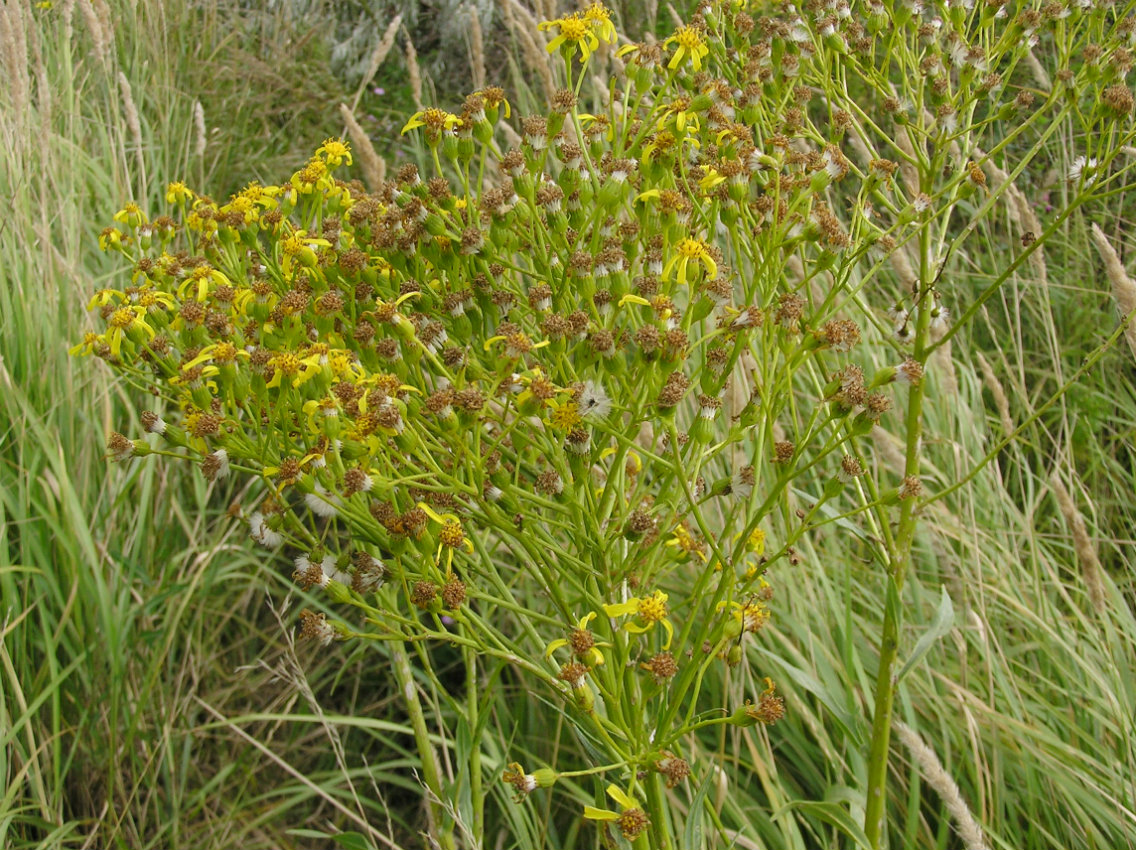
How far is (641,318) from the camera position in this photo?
1531 mm

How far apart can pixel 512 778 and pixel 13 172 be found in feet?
10.1

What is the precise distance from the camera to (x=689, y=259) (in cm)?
154

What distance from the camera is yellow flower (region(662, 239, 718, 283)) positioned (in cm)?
151

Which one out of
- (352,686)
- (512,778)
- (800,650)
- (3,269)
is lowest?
(352,686)

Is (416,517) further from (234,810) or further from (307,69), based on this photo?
(307,69)

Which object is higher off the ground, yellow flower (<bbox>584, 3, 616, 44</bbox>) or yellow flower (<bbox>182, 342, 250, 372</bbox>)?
yellow flower (<bbox>584, 3, 616, 44</bbox>)

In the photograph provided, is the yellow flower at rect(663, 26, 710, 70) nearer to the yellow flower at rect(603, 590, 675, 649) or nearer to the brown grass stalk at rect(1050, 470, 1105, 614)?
the yellow flower at rect(603, 590, 675, 649)

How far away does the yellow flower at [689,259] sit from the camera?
151 centimetres

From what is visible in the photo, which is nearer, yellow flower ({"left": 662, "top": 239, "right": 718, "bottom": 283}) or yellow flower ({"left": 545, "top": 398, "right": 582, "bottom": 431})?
yellow flower ({"left": 545, "top": 398, "right": 582, "bottom": 431})

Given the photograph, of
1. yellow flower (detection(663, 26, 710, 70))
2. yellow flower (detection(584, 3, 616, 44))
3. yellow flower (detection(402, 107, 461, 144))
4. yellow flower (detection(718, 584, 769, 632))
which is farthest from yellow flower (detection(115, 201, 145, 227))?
yellow flower (detection(718, 584, 769, 632))

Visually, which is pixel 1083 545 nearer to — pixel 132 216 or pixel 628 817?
pixel 628 817

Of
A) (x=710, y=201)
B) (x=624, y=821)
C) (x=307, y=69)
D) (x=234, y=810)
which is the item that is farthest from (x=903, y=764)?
(x=307, y=69)

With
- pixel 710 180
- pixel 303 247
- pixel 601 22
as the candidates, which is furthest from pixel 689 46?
pixel 303 247

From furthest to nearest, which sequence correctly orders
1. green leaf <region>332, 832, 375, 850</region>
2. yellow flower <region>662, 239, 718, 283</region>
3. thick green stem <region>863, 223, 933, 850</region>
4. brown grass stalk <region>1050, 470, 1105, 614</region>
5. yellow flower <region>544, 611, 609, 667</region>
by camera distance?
brown grass stalk <region>1050, 470, 1105, 614</region>
thick green stem <region>863, 223, 933, 850</region>
green leaf <region>332, 832, 375, 850</region>
yellow flower <region>662, 239, 718, 283</region>
yellow flower <region>544, 611, 609, 667</region>
